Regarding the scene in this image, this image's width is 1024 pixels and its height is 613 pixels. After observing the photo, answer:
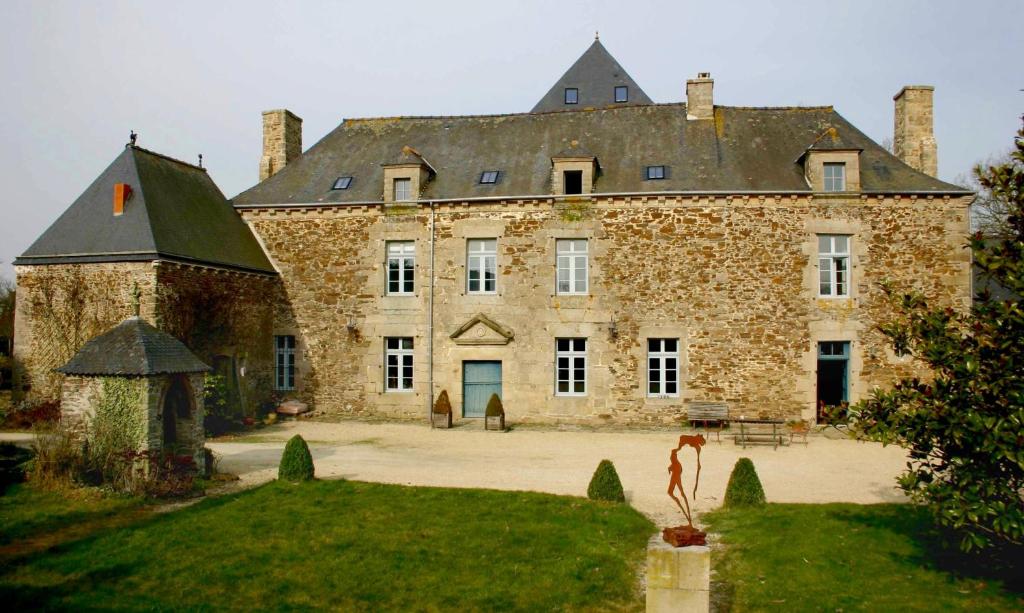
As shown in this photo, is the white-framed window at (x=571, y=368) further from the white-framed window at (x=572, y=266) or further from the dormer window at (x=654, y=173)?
the dormer window at (x=654, y=173)

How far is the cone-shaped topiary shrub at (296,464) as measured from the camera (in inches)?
411

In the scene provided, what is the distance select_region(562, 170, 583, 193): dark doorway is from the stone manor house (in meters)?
0.34

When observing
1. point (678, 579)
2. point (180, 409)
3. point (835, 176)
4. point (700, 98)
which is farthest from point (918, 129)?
point (180, 409)

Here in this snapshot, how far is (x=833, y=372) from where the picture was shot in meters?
17.6

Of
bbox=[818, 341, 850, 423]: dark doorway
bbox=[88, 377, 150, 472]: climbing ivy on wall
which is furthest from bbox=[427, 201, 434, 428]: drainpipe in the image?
bbox=[818, 341, 850, 423]: dark doorway

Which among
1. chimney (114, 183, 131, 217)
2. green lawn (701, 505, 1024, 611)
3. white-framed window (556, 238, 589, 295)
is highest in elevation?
chimney (114, 183, 131, 217)

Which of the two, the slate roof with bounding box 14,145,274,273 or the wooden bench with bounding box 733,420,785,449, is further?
the slate roof with bounding box 14,145,274,273

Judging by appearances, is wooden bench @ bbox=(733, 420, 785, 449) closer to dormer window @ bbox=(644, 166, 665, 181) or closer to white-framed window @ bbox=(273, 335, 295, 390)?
dormer window @ bbox=(644, 166, 665, 181)

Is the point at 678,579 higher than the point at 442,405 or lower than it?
lower

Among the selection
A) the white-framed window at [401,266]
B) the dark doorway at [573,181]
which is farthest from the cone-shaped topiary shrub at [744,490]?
the white-framed window at [401,266]

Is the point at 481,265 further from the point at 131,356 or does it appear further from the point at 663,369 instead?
the point at 131,356

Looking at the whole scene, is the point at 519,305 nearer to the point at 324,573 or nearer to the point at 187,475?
the point at 187,475

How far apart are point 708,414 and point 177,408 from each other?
37.9 feet

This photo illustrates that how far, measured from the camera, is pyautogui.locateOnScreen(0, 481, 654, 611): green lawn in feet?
21.6
